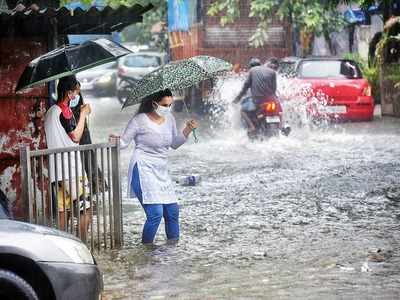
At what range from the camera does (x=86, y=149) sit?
29.0 ft

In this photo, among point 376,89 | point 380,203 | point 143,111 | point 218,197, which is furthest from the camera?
point 376,89

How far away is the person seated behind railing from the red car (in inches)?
500

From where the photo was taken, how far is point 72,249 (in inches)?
241

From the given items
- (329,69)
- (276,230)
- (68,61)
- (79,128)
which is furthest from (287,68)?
(68,61)

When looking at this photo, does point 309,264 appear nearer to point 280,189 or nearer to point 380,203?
point 380,203

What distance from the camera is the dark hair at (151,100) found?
949cm

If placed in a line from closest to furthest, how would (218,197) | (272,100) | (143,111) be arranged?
1. (143,111)
2. (218,197)
3. (272,100)

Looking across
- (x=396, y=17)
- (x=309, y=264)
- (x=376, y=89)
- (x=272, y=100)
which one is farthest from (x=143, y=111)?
(x=376, y=89)

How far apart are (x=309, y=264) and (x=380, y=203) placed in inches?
137

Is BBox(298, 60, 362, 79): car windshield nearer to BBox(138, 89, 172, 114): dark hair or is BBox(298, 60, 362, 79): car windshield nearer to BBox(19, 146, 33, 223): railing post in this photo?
BBox(138, 89, 172, 114): dark hair

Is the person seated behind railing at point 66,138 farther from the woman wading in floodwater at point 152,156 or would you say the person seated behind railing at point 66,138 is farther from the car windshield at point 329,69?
the car windshield at point 329,69

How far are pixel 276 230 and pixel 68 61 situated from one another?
304 cm

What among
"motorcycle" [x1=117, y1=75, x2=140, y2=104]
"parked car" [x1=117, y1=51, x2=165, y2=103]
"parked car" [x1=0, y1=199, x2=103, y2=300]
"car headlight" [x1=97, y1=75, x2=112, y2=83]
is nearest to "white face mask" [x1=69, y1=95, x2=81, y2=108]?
Result: "parked car" [x1=0, y1=199, x2=103, y2=300]

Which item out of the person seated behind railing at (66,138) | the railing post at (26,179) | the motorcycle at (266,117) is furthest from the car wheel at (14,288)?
the motorcycle at (266,117)
